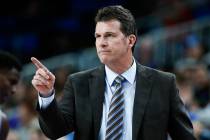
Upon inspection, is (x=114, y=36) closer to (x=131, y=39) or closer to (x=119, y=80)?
(x=131, y=39)

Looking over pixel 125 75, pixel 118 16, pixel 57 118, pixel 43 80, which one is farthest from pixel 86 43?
pixel 43 80

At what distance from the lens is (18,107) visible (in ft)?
40.2

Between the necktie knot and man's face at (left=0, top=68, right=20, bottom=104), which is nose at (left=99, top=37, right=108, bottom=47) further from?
man's face at (left=0, top=68, right=20, bottom=104)

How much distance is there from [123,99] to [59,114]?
1.89 feet

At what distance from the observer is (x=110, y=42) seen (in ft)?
19.0

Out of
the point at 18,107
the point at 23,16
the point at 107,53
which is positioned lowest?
the point at 18,107

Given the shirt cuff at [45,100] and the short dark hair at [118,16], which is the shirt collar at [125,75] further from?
the shirt cuff at [45,100]

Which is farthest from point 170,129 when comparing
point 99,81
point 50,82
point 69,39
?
A: point 69,39

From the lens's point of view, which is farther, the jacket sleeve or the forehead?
the forehead

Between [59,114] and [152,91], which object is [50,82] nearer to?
[59,114]

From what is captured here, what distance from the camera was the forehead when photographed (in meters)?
5.81

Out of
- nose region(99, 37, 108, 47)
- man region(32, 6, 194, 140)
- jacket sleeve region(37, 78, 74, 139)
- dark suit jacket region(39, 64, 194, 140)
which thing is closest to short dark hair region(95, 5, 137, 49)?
man region(32, 6, 194, 140)

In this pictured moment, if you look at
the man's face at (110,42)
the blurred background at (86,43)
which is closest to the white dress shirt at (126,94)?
the man's face at (110,42)

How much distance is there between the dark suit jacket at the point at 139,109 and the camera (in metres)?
5.84
